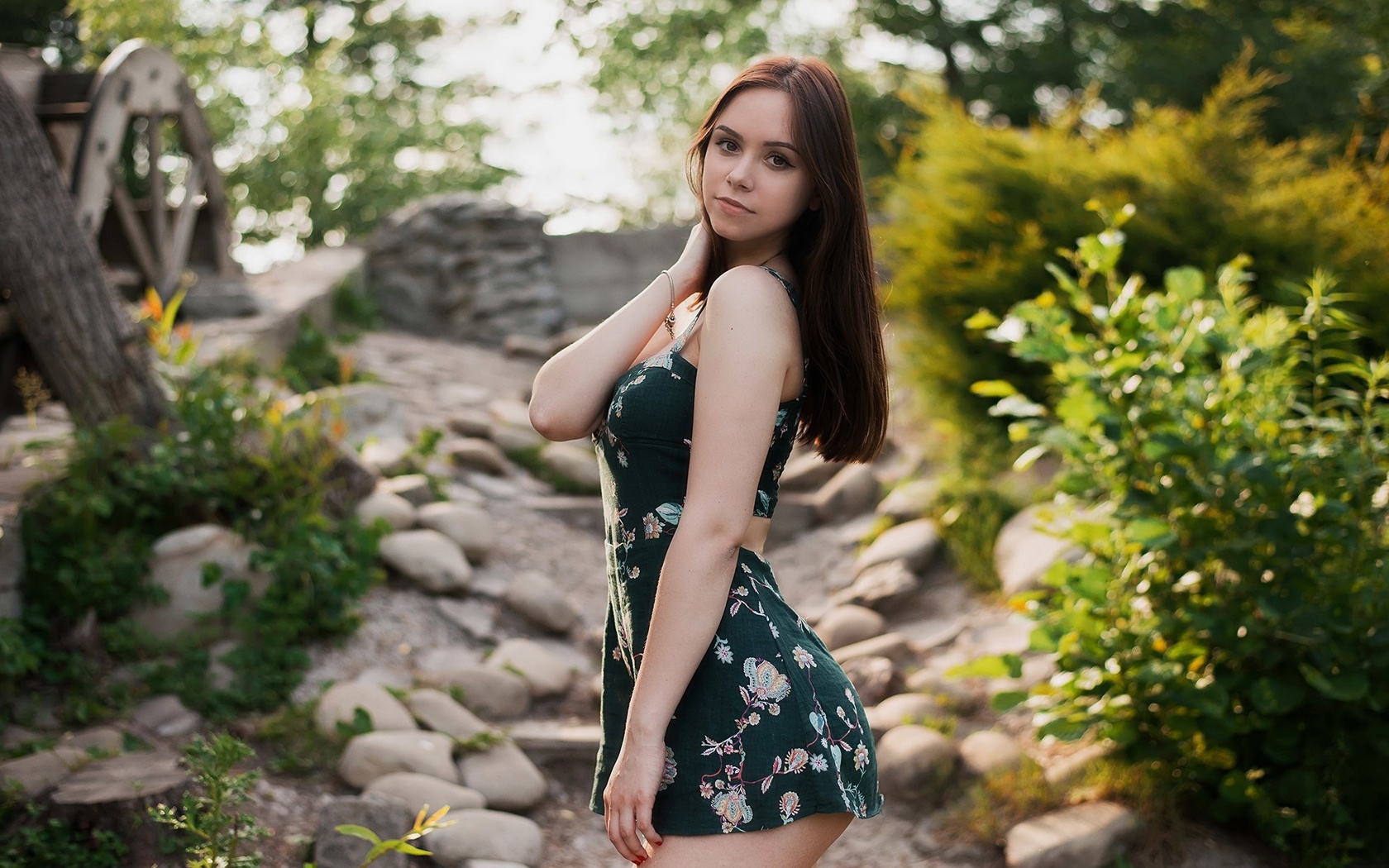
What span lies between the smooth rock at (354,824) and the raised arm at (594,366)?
1558 mm

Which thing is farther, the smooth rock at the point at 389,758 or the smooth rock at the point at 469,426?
the smooth rock at the point at 469,426

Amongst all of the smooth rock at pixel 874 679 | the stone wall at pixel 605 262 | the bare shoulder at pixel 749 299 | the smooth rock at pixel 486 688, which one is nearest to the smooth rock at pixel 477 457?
the smooth rock at pixel 486 688

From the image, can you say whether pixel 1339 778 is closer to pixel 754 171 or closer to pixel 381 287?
pixel 754 171

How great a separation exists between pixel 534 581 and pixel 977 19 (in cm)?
1166

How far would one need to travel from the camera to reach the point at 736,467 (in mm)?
1641

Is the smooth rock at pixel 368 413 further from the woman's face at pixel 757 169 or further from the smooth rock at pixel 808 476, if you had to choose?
the woman's face at pixel 757 169

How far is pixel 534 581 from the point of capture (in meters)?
4.96

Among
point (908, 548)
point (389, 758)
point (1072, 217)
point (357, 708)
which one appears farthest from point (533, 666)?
point (1072, 217)

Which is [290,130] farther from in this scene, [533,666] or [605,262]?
[533,666]

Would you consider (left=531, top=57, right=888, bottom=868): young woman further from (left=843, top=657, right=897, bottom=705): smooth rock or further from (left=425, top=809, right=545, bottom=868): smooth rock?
(left=843, top=657, right=897, bottom=705): smooth rock

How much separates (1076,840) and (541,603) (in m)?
2.35

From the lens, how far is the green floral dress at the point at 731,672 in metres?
1.66

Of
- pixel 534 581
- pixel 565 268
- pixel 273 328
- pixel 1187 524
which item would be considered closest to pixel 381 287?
pixel 565 268

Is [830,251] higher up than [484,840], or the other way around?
[830,251]
